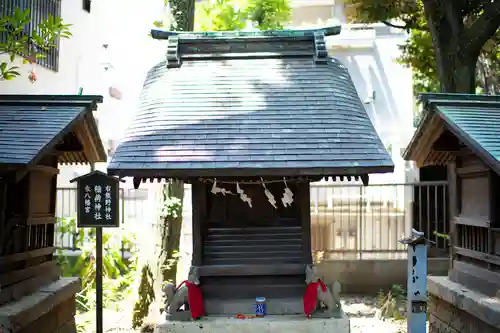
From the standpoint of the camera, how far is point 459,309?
28.5 ft

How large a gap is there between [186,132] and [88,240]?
884 centimetres

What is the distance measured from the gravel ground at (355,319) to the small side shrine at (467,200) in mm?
2279

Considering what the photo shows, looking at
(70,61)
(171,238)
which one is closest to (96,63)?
(70,61)

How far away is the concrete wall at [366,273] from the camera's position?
1459 centimetres

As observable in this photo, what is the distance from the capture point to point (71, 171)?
1741 centimetres

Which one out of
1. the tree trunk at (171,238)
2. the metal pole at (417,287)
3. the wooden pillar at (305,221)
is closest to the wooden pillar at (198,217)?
the wooden pillar at (305,221)

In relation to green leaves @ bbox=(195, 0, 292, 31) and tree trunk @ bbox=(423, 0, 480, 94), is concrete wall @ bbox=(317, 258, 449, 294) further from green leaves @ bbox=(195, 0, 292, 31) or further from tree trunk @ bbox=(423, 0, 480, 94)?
green leaves @ bbox=(195, 0, 292, 31)

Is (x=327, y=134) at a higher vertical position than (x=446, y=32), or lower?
lower

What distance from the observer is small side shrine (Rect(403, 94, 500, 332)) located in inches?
299

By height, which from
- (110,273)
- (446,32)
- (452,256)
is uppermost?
(446,32)

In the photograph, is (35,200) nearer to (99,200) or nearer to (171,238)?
(99,200)

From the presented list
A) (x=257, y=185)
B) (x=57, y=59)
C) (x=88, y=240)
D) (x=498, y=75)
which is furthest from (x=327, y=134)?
(x=498, y=75)

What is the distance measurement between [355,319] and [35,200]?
836 centimetres

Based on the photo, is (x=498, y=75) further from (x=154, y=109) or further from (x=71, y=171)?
(x=71, y=171)
